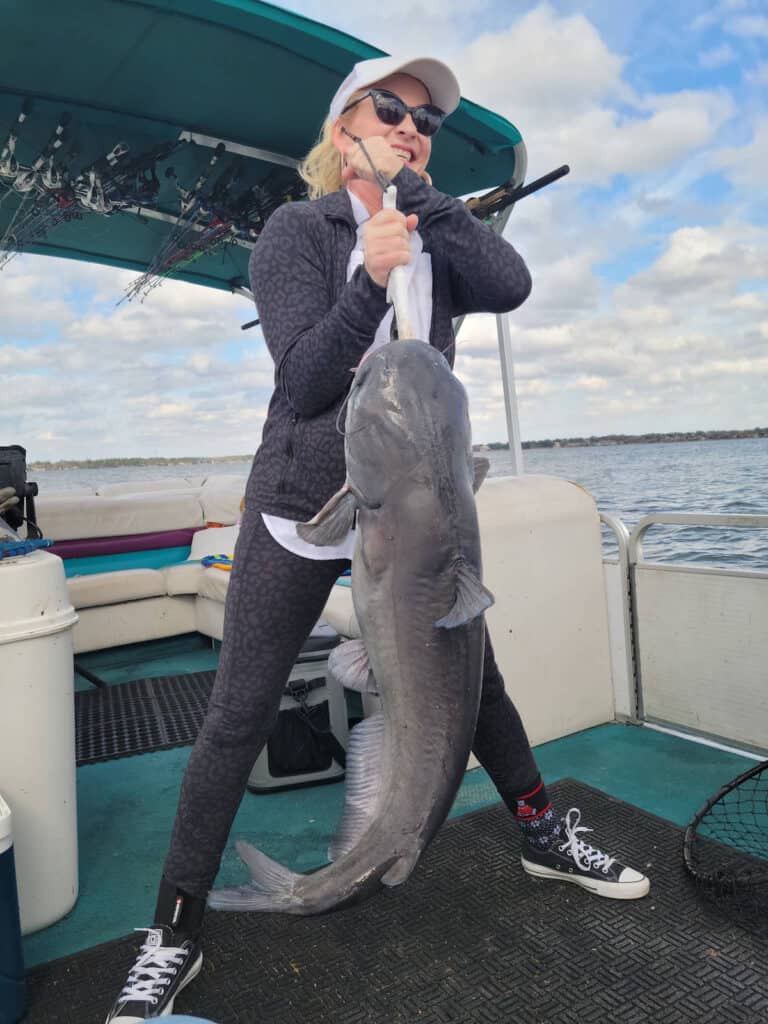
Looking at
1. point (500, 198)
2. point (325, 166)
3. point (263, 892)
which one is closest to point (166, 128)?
point (500, 198)

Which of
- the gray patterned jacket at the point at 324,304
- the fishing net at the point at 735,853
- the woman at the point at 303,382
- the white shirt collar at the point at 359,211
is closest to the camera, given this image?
the gray patterned jacket at the point at 324,304

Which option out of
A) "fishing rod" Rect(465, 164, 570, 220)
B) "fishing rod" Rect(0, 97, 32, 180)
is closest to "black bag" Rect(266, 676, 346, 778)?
"fishing rod" Rect(465, 164, 570, 220)

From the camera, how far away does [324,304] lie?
1662 millimetres

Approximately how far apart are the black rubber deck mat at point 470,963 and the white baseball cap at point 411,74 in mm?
2187

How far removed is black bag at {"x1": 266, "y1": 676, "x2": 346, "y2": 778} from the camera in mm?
3385

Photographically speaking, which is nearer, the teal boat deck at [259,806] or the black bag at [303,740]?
the teal boat deck at [259,806]

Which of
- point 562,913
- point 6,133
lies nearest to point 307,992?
point 562,913

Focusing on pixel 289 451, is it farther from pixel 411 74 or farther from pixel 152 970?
pixel 152 970

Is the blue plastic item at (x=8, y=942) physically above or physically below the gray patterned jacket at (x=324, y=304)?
below

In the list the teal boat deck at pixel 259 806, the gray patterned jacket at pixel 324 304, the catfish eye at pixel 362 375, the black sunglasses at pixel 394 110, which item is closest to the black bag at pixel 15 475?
the teal boat deck at pixel 259 806

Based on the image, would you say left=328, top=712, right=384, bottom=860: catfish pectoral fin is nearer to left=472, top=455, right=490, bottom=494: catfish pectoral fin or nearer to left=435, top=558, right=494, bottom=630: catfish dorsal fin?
left=435, top=558, right=494, bottom=630: catfish dorsal fin

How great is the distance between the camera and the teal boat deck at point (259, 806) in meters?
2.49

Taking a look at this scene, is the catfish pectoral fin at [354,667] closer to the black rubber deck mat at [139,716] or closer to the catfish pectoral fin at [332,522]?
the catfish pectoral fin at [332,522]

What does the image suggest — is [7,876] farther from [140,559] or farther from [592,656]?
[140,559]
